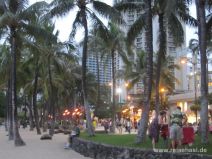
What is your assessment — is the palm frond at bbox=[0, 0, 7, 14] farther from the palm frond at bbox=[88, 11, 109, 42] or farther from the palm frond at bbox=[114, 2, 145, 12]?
the palm frond at bbox=[114, 2, 145, 12]

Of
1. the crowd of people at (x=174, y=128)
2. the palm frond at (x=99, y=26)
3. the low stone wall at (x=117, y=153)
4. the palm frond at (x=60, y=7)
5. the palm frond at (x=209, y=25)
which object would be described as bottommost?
the low stone wall at (x=117, y=153)

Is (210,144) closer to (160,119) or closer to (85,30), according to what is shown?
(160,119)

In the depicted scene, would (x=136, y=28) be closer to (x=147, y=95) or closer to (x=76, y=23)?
(x=76, y=23)

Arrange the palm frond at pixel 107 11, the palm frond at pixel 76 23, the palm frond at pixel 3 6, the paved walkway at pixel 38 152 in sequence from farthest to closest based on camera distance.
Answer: the palm frond at pixel 3 6 < the palm frond at pixel 76 23 < the palm frond at pixel 107 11 < the paved walkway at pixel 38 152

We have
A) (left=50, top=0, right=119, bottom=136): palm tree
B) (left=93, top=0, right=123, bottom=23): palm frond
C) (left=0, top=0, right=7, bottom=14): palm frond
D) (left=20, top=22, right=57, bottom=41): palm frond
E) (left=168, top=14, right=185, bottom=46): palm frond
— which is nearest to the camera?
(left=168, top=14, right=185, bottom=46): palm frond

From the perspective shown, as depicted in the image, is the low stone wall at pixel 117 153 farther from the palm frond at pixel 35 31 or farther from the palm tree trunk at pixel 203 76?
the palm frond at pixel 35 31

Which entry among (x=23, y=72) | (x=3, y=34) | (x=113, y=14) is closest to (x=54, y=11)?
(x=113, y=14)

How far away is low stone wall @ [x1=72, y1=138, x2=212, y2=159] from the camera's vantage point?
49.3 feet

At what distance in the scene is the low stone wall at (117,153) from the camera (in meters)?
15.0

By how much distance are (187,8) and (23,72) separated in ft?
95.3

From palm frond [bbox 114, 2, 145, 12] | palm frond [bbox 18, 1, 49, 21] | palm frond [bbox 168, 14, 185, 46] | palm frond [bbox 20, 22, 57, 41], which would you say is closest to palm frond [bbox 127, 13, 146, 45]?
palm frond [bbox 114, 2, 145, 12]

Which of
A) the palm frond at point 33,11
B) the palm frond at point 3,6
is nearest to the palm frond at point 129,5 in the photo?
the palm frond at point 33,11

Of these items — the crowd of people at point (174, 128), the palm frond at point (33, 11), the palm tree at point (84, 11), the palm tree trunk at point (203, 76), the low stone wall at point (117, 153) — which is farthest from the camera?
the palm frond at point (33, 11)

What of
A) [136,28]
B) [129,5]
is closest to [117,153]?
[136,28]
